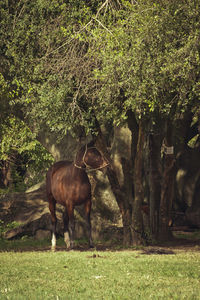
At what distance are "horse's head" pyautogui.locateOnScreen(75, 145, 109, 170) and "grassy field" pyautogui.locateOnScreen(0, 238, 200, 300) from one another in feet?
10.5

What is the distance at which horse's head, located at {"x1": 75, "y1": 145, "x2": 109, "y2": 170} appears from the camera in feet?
59.4

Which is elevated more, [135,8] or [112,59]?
[135,8]

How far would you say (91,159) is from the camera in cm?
1811

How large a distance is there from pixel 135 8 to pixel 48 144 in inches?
432

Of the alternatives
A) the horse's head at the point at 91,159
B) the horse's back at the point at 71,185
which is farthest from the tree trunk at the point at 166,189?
the horse's back at the point at 71,185

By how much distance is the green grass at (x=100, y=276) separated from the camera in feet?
31.0

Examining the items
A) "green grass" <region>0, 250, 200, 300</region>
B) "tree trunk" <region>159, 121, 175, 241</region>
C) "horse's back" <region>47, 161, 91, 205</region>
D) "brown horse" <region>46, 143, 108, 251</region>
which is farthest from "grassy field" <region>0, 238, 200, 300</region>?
"tree trunk" <region>159, 121, 175, 241</region>

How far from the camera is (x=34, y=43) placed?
55.7 feet

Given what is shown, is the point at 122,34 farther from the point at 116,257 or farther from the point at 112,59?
the point at 116,257

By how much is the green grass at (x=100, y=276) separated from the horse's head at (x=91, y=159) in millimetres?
3221

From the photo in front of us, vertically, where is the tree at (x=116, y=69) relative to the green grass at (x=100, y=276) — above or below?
above

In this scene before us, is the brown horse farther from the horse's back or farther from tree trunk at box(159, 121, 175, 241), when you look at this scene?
tree trunk at box(159, 121, 175, 241)

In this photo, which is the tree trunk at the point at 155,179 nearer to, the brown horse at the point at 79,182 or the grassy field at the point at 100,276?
the brown horse at the point at 79,182

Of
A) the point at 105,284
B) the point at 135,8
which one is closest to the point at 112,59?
the point at 135,8
